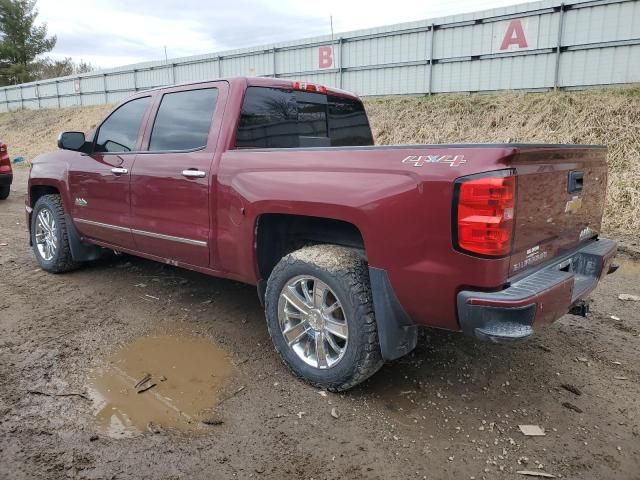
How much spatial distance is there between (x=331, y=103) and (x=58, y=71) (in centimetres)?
4711

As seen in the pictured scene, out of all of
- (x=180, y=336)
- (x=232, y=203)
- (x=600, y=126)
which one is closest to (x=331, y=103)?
(x=232, y=203)

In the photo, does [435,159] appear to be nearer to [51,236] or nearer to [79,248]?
[79,248]

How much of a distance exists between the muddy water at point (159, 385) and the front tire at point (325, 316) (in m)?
0.51

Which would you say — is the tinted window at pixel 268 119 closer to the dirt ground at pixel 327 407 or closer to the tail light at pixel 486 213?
the dirt ground at pixel 327 407

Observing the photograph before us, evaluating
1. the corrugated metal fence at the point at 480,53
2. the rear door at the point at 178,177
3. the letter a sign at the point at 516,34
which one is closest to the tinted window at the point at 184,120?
the rear door at the point at 178,177

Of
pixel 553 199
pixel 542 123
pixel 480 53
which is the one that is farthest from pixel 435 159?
pixel 480 53

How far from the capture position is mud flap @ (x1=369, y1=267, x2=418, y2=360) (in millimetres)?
2596

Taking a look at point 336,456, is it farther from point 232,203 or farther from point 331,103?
point 331,103

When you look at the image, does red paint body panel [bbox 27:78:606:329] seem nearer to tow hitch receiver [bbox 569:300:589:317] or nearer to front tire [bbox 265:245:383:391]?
front tire [bbox 265:245:383:391]

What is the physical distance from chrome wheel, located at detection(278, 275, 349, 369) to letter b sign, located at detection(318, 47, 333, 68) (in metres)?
12.8

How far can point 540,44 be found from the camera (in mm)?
10594

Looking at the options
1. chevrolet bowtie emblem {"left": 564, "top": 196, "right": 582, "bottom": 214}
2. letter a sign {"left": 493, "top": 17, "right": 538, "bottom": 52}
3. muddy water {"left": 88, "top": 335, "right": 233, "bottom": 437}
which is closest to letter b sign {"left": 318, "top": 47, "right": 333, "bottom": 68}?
letter a sign {"left": 493, "top": 17, "right": 538, "bottom": 52}

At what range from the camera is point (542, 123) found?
962 centimetres

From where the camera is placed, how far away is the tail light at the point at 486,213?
2217 mm
